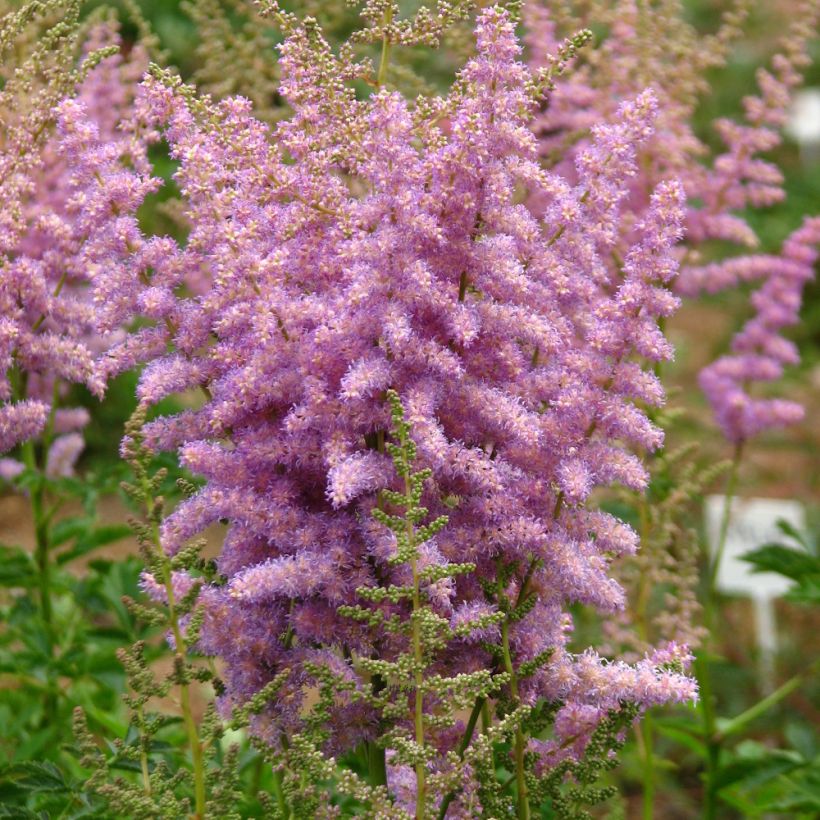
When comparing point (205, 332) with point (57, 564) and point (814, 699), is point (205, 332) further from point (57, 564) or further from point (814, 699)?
point (814, 699)

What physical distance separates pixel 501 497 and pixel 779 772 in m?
1.30

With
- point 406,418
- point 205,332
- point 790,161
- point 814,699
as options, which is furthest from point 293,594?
point 790,161

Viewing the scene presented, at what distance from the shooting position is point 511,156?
1280 millimetres

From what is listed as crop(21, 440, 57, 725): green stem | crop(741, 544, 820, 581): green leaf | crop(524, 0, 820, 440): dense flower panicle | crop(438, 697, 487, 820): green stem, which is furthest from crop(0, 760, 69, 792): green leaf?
crop(741, 544, 820, 581): green leaf

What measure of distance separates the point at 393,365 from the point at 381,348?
2 centimetres

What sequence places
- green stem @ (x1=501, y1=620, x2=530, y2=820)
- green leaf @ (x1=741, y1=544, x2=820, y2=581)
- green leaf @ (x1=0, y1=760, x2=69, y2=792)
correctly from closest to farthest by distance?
green stem @ (x1=501, y1=620, x2=530, y2=820) < green leaf @ (x1=0, y1=760, x2=69, y2=792) < green leaf @ (x1=741, y1=544, x2=820, y2=581)

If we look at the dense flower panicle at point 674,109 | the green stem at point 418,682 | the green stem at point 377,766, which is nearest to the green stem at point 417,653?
the green stem at point 418,682

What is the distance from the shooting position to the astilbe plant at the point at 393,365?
3.99ft

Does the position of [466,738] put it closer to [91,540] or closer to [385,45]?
[385,45]

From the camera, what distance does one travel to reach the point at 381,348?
4.02 ft

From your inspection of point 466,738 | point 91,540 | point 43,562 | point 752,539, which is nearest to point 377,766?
point 466,738

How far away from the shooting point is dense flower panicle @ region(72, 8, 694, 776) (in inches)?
47.9

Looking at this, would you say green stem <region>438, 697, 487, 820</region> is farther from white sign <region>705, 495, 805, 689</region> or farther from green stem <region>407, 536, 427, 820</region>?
white sign <region>705, 495, 805, 689</region>

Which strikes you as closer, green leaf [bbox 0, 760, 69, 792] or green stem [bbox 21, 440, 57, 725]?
green leaf [bbox 0, 760, 69, 792]
